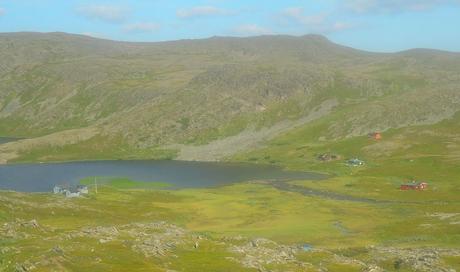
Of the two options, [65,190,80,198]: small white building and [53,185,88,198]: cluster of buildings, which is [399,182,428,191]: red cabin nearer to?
[53,185,88,198]: cluster of buildings

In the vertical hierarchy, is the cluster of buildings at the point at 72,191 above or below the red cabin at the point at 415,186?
above

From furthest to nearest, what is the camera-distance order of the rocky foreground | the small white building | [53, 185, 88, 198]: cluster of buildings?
[53, 185, 88, 198]: cluster of buildings, the small white building, the rocky foreground

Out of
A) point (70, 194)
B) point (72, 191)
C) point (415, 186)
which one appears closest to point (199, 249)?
point (70, 194)

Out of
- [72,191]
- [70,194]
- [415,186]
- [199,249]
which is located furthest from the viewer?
[415,186]

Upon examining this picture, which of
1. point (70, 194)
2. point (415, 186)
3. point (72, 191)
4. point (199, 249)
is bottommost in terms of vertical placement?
point (415, 186)

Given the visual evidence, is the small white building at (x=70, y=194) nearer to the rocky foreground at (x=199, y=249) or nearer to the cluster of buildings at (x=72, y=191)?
the cluster of buildings at (x=72, y=191)

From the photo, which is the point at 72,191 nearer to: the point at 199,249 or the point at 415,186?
the point at 199,249

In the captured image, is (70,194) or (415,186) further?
(415,186)

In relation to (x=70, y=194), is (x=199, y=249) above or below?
above

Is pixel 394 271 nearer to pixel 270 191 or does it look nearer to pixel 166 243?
pixel 166 243

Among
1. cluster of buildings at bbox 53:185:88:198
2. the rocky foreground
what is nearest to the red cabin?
the rocky foreground

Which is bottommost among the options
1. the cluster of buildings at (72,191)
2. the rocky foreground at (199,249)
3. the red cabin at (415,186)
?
the red cabin at (415,186)

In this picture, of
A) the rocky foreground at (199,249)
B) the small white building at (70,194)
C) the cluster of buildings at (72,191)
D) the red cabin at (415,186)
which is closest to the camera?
the rocky foreground at (199,249)

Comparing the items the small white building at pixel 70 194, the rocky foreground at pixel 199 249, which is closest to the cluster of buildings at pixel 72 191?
the small white building at pixel 70 194
